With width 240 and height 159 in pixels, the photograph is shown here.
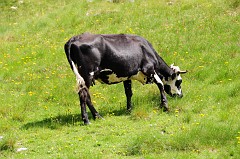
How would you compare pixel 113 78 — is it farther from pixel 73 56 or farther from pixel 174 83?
pixel 174 83

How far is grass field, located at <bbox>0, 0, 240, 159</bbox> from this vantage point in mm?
11219

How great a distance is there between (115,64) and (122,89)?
244cm

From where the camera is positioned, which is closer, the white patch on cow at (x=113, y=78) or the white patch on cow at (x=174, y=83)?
the white patch on cow at (x=113, y=78)

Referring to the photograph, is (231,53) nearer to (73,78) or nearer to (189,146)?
(73,78)

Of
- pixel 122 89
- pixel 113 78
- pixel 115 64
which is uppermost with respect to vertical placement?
pixel 115 64

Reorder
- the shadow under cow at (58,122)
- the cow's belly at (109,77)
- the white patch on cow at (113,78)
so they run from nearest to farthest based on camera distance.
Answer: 1. the shadow under cow at (58,122)
2. the cow's belly at (109,77)
3. the white patch on cow at (113,78)

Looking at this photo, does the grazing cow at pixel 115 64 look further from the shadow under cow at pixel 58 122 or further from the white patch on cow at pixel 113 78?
the shadow under cow at pixel 58 122

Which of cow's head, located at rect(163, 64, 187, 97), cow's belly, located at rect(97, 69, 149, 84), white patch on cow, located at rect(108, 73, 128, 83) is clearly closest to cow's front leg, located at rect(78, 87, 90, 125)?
cow's belly, located at rect(97, 69, 149, 84)

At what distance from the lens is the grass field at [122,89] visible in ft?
36.8

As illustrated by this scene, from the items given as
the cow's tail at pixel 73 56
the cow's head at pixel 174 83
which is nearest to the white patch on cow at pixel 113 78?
the cow's tail at pixel 73 56

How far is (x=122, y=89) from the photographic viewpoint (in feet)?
54.0

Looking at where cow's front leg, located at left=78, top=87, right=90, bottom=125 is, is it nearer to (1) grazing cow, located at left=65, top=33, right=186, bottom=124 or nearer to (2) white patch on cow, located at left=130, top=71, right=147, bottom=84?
(1) grazing cow, located at left=65, top=33, right=186, bottom=124

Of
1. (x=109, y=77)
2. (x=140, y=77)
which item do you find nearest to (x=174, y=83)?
(x=140, y=77)

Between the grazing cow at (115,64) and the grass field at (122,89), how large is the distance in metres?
0.52
